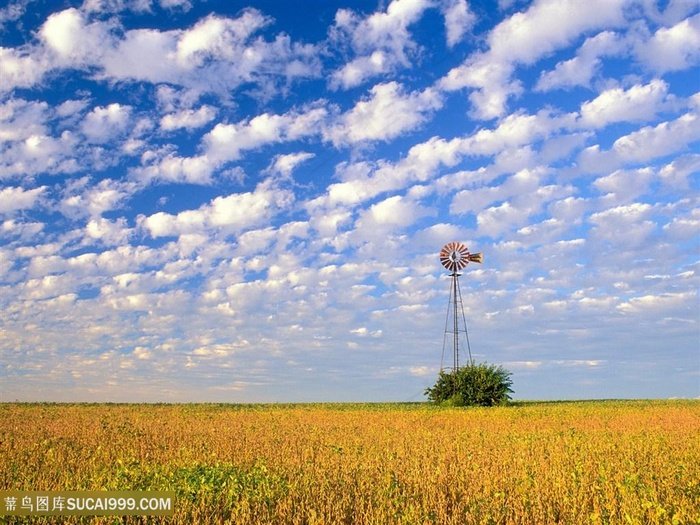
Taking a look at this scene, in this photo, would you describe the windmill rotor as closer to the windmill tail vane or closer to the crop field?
the windmill tail vane

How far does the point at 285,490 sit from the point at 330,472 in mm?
1901

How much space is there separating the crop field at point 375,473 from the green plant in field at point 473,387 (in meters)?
25.1

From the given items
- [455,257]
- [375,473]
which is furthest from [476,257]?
[375,473]

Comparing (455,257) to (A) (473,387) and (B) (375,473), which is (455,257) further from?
(B) (375,473)

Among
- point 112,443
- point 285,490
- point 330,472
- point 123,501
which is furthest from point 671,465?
point 112,443

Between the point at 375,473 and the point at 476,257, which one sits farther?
the point at 476,257

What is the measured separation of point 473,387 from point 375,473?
36.7 m

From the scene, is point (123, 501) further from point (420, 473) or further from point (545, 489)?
point (545, 489)

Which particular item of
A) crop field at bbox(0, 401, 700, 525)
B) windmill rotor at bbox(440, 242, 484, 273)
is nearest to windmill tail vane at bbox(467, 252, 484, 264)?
windmill rotor at bbox(440, 242, 484, 273)

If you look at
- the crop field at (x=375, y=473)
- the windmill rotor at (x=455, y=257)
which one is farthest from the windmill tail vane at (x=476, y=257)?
the crop field at (x=375, y=473)

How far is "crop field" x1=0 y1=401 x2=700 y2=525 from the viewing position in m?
8.37

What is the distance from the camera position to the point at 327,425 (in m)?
24.0

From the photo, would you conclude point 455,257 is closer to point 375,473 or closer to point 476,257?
point 476,257

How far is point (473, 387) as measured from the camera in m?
46.4
